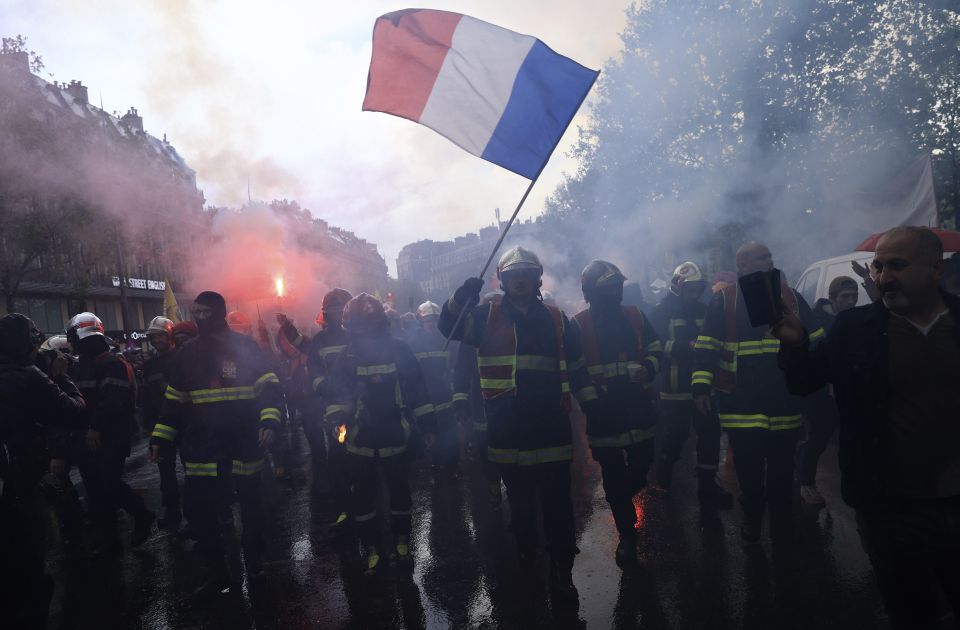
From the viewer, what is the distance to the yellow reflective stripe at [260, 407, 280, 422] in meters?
4.49

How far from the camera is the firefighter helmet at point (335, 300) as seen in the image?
19.1 feet

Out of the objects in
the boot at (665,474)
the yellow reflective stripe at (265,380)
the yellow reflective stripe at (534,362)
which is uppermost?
the yellow reflective stripe at (265,380)

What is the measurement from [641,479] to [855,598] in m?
1.46

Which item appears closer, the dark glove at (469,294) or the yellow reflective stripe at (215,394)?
the dark glove at (469,294)

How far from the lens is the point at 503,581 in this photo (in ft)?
13.2

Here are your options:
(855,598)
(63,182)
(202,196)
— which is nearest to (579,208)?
(63,182)

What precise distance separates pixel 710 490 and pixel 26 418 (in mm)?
4905

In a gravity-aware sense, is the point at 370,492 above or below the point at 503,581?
above

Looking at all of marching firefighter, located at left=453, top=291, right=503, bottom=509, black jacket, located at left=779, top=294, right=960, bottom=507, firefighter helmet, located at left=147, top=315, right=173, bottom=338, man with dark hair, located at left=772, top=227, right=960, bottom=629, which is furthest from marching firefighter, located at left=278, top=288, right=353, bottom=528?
man with dark hair, located at left=772, top=227, right=960, bottom=629

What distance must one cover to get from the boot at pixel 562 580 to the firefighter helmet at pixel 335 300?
3.10 meters

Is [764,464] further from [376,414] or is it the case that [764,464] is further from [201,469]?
[201,469]

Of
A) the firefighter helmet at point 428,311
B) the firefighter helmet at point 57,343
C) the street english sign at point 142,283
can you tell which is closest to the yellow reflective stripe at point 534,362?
the firefighter helmet at point 428,311

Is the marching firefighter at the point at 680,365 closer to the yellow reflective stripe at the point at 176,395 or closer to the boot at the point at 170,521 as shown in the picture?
the yellow reflective stripe at the point at 176,395

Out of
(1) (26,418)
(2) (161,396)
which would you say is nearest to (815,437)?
(1) (26,418)
